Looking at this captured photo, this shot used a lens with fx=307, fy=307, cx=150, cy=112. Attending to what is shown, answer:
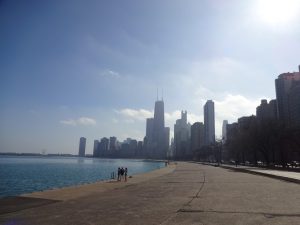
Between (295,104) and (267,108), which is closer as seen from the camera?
(295,104)

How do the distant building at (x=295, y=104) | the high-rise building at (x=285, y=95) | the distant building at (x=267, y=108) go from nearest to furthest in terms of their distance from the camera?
the distant building at (x=295, y=104) → the high-rise building at (x=285, y=95) → the distant building at (x=267, y=108)

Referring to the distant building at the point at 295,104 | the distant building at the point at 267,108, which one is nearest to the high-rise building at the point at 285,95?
the distant building at the point at 295,104

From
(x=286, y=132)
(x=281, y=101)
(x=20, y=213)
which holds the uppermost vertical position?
(x=281, y=101)

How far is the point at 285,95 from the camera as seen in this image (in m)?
119

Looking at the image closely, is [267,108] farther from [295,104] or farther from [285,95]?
[295,104]

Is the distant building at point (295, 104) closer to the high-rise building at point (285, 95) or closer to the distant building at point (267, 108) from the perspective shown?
the high-rise building at point (285, 95)

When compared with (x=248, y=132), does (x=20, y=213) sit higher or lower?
lower

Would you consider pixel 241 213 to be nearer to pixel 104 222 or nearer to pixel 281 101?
pixel 104 222

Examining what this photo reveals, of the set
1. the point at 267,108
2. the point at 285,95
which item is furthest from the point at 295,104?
the point at 267,108

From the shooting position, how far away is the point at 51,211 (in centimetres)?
1368

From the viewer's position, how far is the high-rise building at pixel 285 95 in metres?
109

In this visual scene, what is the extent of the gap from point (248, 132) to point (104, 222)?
74.5 m

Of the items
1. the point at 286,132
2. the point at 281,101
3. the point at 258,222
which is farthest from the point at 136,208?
the point at 281,101

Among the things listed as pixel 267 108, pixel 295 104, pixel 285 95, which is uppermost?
pixel 285 95
